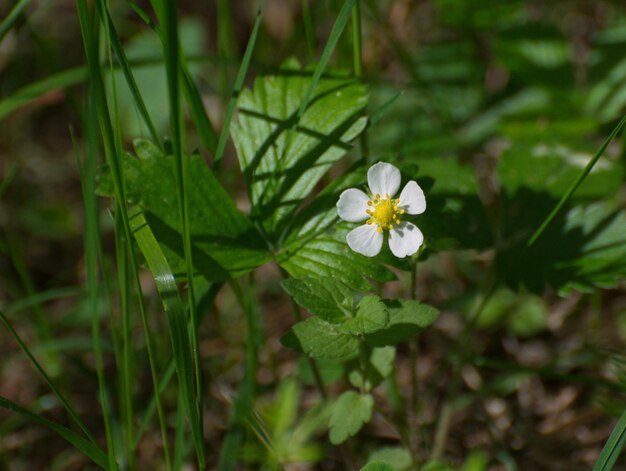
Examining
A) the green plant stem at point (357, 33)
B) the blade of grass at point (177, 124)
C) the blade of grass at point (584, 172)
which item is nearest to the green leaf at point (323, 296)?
the blade of grass at point (177, 124)

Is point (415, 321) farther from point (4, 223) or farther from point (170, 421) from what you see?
point (4, 223)

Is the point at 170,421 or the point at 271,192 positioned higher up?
the point at 271,192

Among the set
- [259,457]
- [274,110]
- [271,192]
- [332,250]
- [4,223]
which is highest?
[274,110]

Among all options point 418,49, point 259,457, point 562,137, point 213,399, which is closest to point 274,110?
point 259,457

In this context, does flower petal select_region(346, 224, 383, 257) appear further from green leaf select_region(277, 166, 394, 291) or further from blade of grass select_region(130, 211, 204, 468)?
blade of grass select_region(130, 211, 204, 468)

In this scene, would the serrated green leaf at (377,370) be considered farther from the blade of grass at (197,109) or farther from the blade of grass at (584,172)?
the blade of grass at (197,109)

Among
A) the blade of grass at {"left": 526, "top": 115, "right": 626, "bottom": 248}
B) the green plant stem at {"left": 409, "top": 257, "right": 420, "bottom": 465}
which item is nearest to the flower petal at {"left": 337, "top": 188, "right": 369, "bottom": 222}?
the green plant stem at {"left": 409, "top": 257, "right": 420, "bottom": 465}
